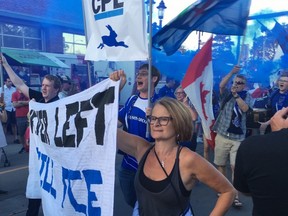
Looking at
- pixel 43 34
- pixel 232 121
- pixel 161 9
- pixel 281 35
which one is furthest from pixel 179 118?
pixel 43 34

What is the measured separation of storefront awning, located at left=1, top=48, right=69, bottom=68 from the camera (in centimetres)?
1358

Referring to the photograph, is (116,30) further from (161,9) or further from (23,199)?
(161,9)

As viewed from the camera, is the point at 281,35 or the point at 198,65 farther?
the point at 281,35

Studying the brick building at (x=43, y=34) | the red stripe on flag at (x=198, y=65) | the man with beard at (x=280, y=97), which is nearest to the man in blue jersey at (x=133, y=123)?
the red stripe on flag at (x=198, y=65)

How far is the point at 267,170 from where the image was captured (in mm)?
1611

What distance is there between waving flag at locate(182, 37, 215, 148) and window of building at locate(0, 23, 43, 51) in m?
15.2

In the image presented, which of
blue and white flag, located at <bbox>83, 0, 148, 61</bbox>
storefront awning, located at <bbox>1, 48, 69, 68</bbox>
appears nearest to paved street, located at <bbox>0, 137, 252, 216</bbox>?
blue and white flag, located at <bbox>83, 0, 148, 61</bbox>

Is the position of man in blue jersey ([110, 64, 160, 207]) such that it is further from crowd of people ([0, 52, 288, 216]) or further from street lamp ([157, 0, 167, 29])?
street lamp ([157, 0, 167, 29])

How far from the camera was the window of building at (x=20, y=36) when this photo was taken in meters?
17.4

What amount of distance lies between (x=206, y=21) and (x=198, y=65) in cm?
55

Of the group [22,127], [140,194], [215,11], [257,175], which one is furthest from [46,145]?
[22,127]

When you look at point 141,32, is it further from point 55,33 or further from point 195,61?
point 55,33

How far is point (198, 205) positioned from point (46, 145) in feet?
8.38

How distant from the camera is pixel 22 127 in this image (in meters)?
7.68
